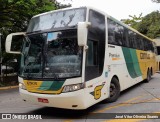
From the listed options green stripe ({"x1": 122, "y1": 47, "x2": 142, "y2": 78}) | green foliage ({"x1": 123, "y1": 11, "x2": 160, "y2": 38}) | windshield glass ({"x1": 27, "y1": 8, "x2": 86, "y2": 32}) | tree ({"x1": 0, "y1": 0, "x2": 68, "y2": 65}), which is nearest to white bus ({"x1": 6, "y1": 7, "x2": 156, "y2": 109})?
windshield glass ({"x1": 27, "y1": 8, "x2": 86, "y2": 32})

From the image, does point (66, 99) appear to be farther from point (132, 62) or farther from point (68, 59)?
point (132, 62)

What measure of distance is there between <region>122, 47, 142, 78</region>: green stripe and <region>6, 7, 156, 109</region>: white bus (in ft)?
6.84

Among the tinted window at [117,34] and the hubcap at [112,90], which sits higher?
the tinted window at [117,34]

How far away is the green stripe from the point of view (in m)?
10.5

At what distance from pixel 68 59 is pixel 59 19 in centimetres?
146

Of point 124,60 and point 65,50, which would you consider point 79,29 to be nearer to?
point 65,50

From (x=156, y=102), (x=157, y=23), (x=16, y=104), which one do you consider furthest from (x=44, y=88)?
(x=157, y=23)

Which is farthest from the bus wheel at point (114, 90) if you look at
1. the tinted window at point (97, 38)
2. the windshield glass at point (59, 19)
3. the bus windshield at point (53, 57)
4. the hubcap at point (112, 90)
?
the windshield glass at point (59, 19)

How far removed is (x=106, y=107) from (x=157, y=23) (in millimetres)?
33353

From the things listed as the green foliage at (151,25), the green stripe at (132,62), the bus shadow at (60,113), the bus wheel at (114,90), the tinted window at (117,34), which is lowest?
the bus shadow at (60,113)

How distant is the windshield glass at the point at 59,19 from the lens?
22.7 ft

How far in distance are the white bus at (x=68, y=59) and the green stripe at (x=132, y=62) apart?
82.1 inches

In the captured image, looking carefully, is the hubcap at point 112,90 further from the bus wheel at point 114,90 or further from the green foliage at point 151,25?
the green foliage at point 151,25

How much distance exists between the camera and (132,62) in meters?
11.5
